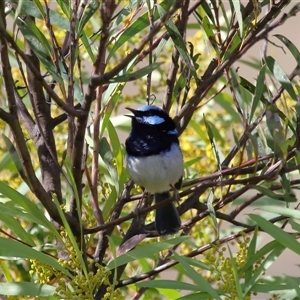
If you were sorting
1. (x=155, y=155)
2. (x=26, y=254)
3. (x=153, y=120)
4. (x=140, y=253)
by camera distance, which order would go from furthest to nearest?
(x=155, y=155) → (x=153, y=120) → (x=140, y=253) → (x=26, y=254)

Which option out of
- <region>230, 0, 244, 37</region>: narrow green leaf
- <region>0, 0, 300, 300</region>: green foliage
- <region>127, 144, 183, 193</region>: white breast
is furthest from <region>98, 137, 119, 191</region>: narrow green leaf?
<region>230, 0, 244, 37</region>: narrow green leaf

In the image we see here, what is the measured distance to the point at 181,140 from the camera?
2.88 m

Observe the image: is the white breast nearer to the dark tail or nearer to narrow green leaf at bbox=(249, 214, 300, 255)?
the dark tail

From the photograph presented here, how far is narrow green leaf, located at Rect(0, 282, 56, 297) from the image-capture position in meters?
1.71

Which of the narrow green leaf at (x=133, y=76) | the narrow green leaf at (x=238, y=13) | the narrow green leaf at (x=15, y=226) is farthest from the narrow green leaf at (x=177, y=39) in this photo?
the narrow green leaf at (x=15, y=226)

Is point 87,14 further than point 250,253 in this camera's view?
No

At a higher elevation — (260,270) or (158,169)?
(158,169)

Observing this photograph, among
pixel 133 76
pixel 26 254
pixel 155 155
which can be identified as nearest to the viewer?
pixel 133 76

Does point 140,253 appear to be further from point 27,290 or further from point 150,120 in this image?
point 150,120

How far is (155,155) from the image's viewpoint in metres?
2.74

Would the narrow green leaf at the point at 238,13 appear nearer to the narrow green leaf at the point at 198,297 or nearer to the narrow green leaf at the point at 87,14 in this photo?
the narrow green leaf at the point at 87,14

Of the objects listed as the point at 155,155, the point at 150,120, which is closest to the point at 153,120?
the point at 150,120

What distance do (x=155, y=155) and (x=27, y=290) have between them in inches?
43.9

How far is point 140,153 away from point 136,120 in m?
0.13
